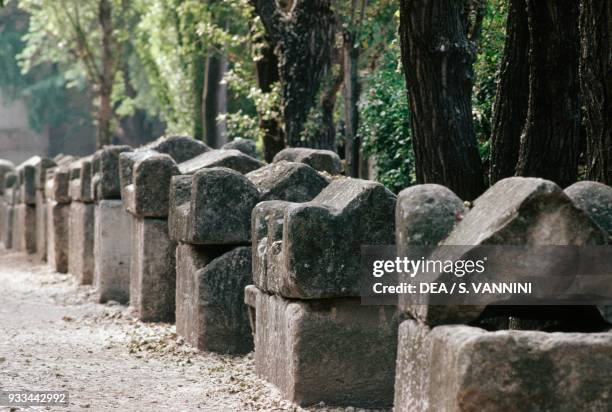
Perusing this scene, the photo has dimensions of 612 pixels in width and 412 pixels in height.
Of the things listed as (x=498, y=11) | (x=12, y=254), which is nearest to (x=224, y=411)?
(x=498, y=11)

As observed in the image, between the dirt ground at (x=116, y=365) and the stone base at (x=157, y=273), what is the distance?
16 centimetres

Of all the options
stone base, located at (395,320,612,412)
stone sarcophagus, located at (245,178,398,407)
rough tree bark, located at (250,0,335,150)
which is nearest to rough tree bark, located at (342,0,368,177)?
rough tree bark, located at (250,0,335,150)

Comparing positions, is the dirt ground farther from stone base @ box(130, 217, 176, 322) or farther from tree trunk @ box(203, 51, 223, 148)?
tree trunk @ box(203, 51, 223, 148)

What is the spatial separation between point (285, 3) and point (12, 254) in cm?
700

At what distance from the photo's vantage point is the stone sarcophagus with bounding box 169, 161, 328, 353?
8.27 meters

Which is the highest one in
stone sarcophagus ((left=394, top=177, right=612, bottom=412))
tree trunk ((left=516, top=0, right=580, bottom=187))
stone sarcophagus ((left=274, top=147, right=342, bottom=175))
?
tree trunk ((left=516, top=0, right=580, bottom=187))

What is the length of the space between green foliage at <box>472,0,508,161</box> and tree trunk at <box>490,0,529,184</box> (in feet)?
10.2

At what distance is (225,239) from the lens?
327 inches

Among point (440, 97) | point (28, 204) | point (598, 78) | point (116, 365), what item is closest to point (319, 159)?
point (440, 97)

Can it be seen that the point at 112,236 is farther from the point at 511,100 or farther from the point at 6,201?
the point at 6,201

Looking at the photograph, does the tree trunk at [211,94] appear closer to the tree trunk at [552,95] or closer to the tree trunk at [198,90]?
the tree trunk at [198,90]

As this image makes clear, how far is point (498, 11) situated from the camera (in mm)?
10797

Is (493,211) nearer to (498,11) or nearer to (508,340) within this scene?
(508,340)

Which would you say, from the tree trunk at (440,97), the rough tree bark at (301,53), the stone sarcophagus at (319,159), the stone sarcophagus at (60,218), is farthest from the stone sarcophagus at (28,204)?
the tree trunk at (440,97)
